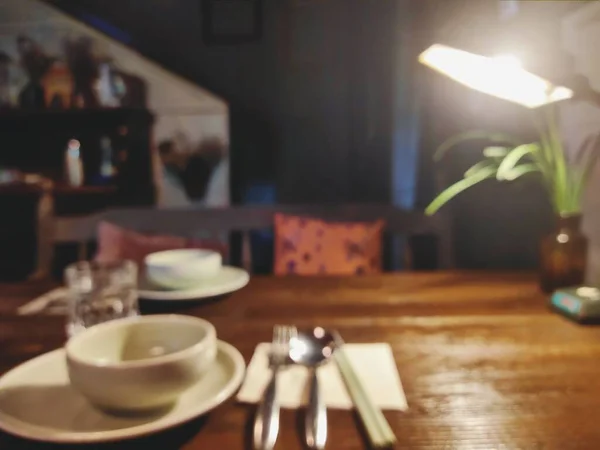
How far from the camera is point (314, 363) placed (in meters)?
0.74

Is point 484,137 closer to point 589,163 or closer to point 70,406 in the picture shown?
point 589,163

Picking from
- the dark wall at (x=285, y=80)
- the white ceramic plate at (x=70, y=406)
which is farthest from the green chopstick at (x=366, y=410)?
the dark wall at (x=285, y=80)

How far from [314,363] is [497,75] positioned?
71 cm

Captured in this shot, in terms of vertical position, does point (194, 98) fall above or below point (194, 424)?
above

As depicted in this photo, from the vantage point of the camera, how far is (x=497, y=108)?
1774 mm

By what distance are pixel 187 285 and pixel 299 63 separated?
2.64 metres

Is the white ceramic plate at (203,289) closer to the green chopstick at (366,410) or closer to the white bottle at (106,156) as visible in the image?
the green chopstick at (366,410)

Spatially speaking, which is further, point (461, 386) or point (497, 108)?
point (497, 108)

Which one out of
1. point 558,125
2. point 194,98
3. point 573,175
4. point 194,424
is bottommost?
point 194,424

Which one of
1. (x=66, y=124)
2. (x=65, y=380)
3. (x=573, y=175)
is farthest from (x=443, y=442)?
(x=66, y=124)

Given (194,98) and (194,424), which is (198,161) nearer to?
(194,98)

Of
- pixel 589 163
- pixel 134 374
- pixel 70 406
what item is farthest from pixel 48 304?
pixel 589 163

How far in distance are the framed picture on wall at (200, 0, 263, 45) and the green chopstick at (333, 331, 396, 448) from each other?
10.1 feet

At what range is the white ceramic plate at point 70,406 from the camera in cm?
52
